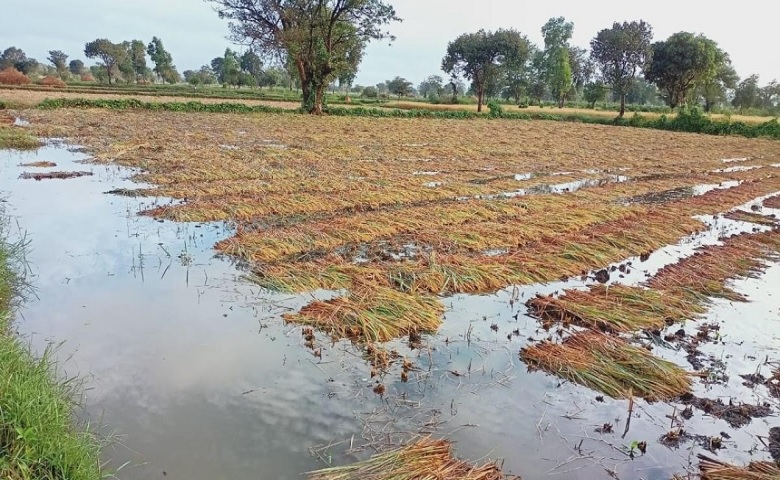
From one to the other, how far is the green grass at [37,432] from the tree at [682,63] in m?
59.5

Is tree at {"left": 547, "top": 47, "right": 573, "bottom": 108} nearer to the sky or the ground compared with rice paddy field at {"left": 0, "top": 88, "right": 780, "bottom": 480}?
nearer to the sky

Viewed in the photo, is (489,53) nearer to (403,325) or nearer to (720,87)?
(720,87)

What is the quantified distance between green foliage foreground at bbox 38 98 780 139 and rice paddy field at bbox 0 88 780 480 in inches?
925

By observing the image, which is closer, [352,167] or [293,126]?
[352,167]

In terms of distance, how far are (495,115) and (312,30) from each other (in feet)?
61.8

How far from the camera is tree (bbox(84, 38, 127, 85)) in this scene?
266 ft

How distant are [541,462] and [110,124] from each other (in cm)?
2606

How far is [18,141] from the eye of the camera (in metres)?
17.2

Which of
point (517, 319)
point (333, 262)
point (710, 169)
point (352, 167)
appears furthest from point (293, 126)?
point (517, 319)

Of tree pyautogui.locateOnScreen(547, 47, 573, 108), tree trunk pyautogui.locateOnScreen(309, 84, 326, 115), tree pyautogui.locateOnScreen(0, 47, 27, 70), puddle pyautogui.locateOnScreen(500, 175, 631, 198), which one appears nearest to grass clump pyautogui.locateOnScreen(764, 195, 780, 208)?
puddle pyautogui.locateOnScreen(500, 175, 631, 198)

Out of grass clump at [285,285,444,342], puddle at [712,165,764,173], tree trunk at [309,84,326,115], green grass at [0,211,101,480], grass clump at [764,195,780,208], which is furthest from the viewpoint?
tree trunk at [309,84,326,115]

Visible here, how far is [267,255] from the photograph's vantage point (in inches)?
298

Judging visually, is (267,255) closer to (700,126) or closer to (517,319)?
(517,319)

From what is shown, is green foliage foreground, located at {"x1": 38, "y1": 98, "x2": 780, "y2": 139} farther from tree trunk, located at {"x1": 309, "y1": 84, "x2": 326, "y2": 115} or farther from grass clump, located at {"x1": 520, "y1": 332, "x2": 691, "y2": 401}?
grass clump, located at {"x1": 520, "y1": 332, "x2": 691, "y2": 401}
